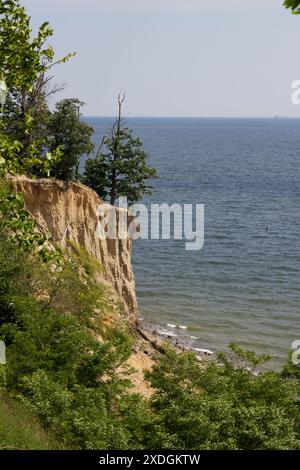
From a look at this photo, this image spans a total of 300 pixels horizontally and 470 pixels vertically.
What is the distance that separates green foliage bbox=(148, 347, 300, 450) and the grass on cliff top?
2.49 meters

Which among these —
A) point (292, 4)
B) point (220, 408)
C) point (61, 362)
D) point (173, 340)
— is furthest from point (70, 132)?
point (292, 4)

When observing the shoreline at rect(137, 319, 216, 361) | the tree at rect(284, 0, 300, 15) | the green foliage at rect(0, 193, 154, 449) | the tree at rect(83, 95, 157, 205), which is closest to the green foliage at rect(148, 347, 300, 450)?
the green foliage at rect(0, 193, 154, 449)

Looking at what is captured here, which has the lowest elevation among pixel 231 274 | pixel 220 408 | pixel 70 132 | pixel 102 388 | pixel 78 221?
pixel 231 274

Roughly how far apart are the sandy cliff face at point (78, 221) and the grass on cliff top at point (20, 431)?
13.6 meters

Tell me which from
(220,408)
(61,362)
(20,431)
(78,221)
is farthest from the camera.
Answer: (78,221)

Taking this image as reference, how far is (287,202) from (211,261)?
29.6 m

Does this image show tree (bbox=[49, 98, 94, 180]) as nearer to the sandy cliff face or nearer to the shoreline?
the sandy cliff face

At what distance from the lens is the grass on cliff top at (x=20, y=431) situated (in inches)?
471

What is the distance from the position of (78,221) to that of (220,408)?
16142mm

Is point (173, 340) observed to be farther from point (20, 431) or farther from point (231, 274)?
point (20, 431)

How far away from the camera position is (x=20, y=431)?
486 inches

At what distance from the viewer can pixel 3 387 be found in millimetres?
14719

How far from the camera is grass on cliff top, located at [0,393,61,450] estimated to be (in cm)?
1196

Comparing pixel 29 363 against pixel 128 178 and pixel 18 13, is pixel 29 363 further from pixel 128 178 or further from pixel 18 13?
pixel 128 178
